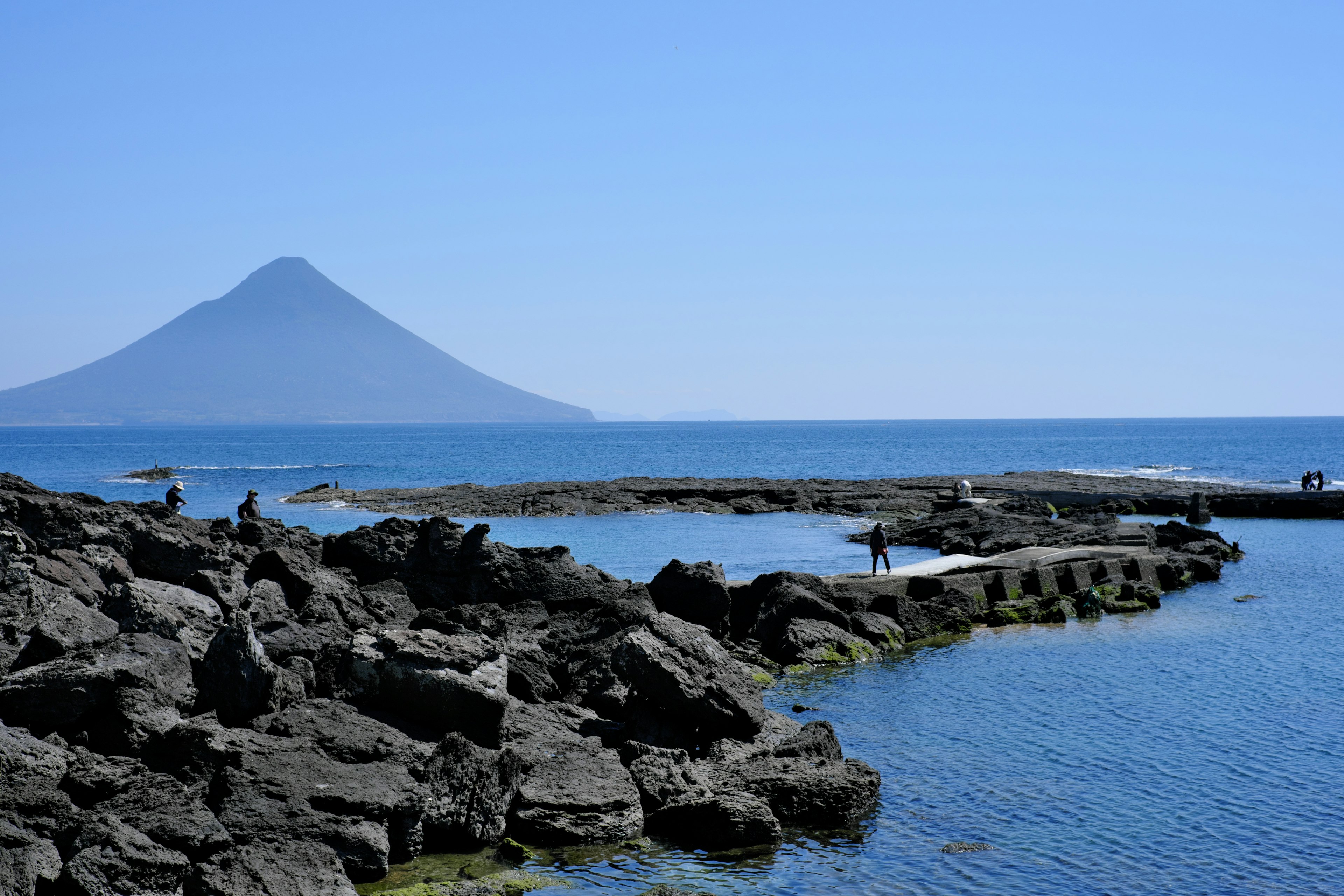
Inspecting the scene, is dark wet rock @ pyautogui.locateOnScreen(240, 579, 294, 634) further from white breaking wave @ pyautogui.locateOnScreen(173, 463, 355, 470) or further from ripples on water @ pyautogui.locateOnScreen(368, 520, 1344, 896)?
white breaking wave @ pyautogui.locateOnScreen(173, 463, 355, 470)

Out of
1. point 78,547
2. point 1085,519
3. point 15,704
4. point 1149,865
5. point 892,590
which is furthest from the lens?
point 1085,519

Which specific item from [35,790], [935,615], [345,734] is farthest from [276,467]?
[35,790]

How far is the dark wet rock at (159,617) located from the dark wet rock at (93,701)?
1.32 m

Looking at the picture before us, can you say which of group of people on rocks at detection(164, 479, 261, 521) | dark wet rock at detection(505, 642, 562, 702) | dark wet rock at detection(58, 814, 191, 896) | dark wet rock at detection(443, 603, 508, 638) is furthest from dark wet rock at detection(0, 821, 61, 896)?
group of people on rocks at detection(164, 479, 261, 521)

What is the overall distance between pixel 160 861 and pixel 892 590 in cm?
2009

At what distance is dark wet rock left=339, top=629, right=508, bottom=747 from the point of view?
39.4ft

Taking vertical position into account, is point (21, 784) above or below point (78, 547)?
below

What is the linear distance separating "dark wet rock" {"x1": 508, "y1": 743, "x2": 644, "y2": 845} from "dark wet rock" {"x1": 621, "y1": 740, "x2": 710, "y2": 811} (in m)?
0.16

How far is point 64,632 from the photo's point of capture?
11891 mm

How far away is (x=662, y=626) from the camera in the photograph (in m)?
14.2

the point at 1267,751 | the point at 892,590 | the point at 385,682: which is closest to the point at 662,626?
the point at 385,682

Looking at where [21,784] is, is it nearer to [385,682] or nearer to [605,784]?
[385,682]

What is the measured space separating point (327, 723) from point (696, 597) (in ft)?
35.9

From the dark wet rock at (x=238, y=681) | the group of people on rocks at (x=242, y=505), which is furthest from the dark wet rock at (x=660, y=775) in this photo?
the group of people on rocks at (x=242, y=505)
